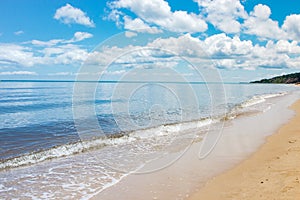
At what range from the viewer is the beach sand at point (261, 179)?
6.57 metres

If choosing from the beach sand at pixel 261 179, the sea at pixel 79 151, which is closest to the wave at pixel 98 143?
the sea at pixel 79 151

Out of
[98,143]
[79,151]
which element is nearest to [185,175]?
[79,151]

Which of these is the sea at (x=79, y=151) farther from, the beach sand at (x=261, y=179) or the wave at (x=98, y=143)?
the beach sand at (x=261, y=179)

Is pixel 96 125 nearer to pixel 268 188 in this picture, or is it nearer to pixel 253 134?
pixel 253 134

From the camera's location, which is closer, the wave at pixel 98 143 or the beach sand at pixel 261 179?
the beach sand at pixel 261 179

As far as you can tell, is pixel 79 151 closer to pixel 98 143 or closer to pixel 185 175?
pixel 98 143

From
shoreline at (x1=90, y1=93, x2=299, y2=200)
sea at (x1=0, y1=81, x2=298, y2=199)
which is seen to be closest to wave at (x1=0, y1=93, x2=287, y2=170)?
sea at (x1=0, y1=81, x2=298, y2=199)

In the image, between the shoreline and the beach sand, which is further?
the shoreline

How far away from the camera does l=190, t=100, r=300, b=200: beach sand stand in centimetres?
657

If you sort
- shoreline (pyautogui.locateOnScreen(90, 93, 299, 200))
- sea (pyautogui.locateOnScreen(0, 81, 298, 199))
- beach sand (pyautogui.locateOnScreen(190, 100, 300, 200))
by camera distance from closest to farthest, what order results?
beach sand (pyautogui.locateOnScreen(190, 100, 300, 200)) < shoreline (pyautogui.locateOnScreen(90, 93, 299, 200)) < sea (pyautogui.locateOnScreen(0, 81, 298, 199))

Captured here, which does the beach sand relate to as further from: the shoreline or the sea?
the sea

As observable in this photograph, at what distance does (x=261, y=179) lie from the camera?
7.69 meters

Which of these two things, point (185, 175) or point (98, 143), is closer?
point (185, 175)

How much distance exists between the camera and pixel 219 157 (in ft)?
35.4
